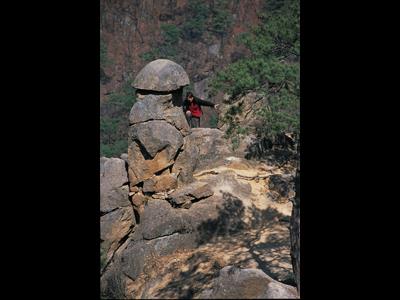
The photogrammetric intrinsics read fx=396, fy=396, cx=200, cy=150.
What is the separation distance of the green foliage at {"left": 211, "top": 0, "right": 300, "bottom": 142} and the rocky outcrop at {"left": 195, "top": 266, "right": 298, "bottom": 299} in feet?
12.6

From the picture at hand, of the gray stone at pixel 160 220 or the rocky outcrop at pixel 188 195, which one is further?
the rocky outcrop at pixel 188 195

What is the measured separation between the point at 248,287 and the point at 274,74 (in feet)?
14.8

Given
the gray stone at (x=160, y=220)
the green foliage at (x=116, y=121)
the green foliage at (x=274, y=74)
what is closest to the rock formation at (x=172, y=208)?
the gray stone at (x=160, y=220)

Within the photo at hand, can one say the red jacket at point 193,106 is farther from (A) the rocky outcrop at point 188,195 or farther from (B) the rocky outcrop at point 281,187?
(B) the rocky outcrop at point 281,187

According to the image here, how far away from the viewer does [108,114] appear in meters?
22.0

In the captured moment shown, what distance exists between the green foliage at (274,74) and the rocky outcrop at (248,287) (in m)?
3.83

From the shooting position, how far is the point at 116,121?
20.7 meters

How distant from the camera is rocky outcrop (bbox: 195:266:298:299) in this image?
4094mm

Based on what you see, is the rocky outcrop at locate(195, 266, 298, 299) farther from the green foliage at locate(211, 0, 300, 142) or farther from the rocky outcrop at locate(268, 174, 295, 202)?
the rocky outcrop at locate(268, 174, 295, 202)

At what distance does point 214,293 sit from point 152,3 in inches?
1122

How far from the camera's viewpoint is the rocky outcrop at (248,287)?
4.09 meters

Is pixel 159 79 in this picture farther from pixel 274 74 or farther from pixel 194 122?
pixel 194 122
